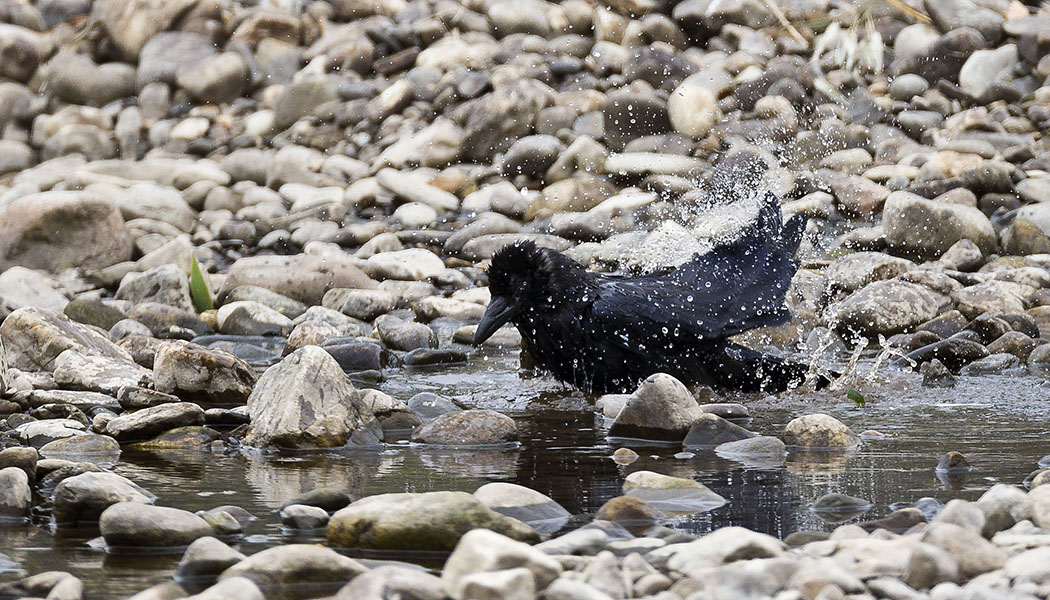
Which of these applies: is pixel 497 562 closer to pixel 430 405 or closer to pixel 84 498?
pixel 84 498

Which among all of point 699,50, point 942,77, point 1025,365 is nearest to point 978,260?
point 1025,365

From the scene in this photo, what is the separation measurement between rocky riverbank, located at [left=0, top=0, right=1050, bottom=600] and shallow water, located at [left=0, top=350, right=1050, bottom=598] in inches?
4.5

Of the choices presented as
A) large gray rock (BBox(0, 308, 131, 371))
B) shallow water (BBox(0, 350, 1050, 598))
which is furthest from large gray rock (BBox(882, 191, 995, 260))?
large gray rock (BBox(0, 308, 131, 371))

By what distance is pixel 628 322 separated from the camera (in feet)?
19.1

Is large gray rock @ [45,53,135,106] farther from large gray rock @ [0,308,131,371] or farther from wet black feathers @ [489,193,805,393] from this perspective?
wet black feathers @ [489,193,805,393]

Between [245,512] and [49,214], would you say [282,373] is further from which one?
[49,214]

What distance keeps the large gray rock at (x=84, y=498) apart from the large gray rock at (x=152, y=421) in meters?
1.14

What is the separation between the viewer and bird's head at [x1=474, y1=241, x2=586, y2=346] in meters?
5.86

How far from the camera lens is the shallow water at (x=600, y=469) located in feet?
11.4

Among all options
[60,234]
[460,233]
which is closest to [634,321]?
[460,233]

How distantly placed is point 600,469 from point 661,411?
0.45 meters

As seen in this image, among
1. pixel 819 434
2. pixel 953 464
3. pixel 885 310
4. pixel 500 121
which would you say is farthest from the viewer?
pixel 500 121

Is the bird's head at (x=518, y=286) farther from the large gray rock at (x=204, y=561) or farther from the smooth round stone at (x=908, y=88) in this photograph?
the smooth round stone at (x=908, y=88)

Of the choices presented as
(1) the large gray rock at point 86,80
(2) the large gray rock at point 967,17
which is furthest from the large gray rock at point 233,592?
(1) the large gray rock at point 86,80
